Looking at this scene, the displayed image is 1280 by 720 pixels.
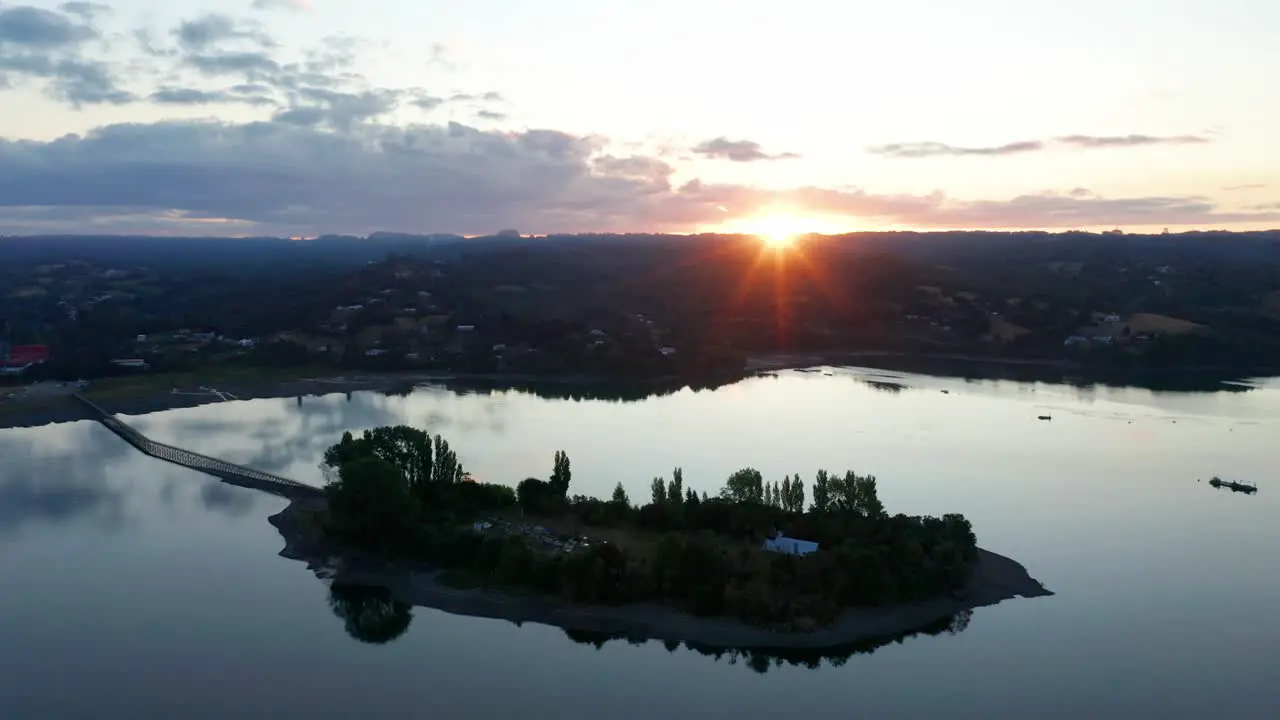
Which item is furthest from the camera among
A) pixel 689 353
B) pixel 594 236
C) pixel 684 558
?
pixel 594 236

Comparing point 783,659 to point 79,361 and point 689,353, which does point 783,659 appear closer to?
point 689,353

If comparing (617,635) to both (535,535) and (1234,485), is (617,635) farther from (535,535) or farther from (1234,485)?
(1234,485)

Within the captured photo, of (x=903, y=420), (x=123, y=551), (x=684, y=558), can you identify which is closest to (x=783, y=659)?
(x=684, y=558)

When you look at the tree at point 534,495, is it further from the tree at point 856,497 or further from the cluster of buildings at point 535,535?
the tree at point 856,497

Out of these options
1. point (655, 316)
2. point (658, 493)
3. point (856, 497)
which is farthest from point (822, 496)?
point (655, 316)

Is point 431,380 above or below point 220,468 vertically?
above
